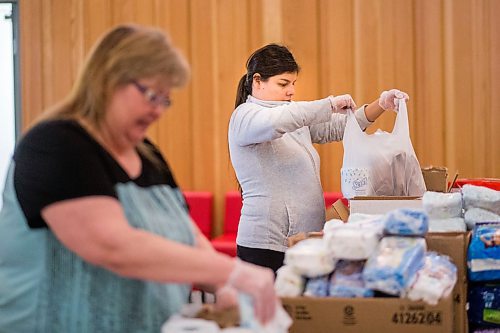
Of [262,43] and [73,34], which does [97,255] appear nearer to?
[262,43]

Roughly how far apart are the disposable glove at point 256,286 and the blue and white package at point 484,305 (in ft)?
3.69

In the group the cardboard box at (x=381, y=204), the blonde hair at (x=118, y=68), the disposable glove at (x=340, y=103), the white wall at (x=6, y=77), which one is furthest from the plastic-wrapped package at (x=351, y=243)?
the white wall at (x=6, y=77)

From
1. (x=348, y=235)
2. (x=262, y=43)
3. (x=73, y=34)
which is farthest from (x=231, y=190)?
(x=348, y=235)

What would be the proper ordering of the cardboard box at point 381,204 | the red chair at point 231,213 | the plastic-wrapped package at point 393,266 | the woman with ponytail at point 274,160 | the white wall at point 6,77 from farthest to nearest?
the white wall at point 6,77 → the red chair at point 231,213 → the woman with ponytail at point 274,160 → the cardboard box at point 381,204 → the plastic-wrapped package at point 393,266

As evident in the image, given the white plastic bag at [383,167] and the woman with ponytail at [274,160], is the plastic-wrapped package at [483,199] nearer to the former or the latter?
the white plastic bag at [383,167]

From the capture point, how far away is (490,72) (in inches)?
201

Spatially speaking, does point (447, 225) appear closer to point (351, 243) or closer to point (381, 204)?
point (381, 204)

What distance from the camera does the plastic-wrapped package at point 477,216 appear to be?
97.7 inches

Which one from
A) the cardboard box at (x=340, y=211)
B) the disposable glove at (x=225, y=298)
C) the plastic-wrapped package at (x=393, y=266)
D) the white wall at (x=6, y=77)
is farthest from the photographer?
the white wall at (x=6, y=77)

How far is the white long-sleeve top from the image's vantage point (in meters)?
2.94

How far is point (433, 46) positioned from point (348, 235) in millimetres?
3624

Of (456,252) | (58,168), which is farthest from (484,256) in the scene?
(58,168)

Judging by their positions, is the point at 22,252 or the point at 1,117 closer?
the point at 22,252

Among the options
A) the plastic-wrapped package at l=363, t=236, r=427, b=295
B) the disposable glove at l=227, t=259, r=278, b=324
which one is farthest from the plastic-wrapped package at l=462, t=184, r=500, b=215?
the disposable glove at l=227, t=259, r=278, b=324
